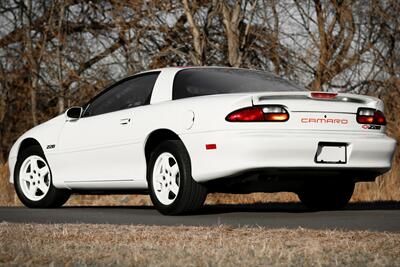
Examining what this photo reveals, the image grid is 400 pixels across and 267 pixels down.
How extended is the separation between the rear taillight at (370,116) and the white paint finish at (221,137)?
2.1 inches

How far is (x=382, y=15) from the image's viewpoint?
16.6m

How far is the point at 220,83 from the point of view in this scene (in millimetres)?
9305

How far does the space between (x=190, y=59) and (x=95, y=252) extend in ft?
36.0

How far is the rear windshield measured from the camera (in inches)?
363

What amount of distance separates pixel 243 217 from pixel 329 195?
4.57 ft

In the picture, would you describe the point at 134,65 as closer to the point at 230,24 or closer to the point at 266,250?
the point at 230,24

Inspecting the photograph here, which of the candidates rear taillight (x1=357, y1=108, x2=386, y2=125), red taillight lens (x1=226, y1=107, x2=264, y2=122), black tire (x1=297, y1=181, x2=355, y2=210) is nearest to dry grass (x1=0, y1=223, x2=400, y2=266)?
red taillight lens (x1=226, y1=107, x2=264, y2=122)

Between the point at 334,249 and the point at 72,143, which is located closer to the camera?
the point at 334,249

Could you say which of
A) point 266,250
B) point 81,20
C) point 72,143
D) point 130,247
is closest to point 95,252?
point 130,247

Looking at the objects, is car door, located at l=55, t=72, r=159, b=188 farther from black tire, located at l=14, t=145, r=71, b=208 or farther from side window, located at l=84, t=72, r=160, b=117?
black tire, located at l=14, t=145, r=71, b=208

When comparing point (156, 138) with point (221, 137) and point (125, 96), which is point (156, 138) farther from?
point (221, 137)

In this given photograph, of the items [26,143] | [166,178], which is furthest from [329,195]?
[26,143]

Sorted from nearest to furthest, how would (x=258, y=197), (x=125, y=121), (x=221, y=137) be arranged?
1. (x=221, y=137)
2. (x=125, y=121)
3. (x=258, y=197)

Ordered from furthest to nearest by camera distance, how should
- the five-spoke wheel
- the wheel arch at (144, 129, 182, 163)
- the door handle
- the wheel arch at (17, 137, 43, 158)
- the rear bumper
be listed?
1. the wheel arch at (17, 137, 43, 158)
2. the door handle
3. the wheel arch at (144, 129, 182, 163)
4. the five-spoke wheel
5. the rear bumper
